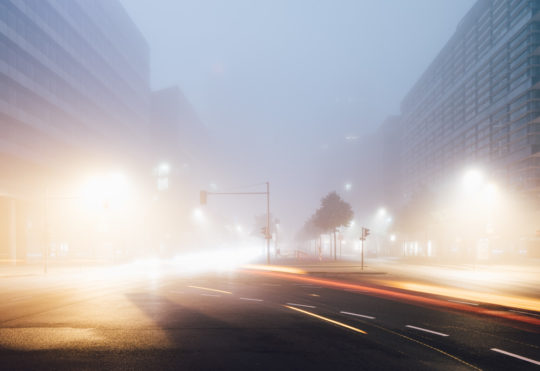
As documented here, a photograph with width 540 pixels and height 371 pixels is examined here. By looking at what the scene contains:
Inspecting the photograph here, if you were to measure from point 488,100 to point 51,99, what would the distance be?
248 ft

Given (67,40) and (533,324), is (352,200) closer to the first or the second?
(67,40)

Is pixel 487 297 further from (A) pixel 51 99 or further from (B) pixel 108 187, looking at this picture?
(B) pixel 108 187

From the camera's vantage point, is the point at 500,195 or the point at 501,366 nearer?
the point at 501,366

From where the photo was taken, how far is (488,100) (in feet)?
254

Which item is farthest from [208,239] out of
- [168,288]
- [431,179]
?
Result: [168,288]

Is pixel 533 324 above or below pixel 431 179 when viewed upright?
below

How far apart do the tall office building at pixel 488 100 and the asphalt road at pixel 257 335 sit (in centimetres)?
4940

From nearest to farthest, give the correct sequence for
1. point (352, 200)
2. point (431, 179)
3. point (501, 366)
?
point (501, 366)
point (431, 179)
point (352, 200)

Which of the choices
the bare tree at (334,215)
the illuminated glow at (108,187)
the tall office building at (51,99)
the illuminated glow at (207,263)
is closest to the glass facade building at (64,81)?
the tall office building at (51,99)

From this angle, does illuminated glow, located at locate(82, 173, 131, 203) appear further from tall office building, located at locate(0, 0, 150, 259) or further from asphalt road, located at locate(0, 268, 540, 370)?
asphalt road, located at locate(0, 268, 540, 370)

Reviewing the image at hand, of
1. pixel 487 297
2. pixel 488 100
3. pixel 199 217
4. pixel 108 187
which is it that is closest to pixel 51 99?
pixel 108 187

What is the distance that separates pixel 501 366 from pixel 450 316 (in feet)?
16.3

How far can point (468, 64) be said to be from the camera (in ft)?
285

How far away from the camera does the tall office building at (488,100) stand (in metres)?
62.9
